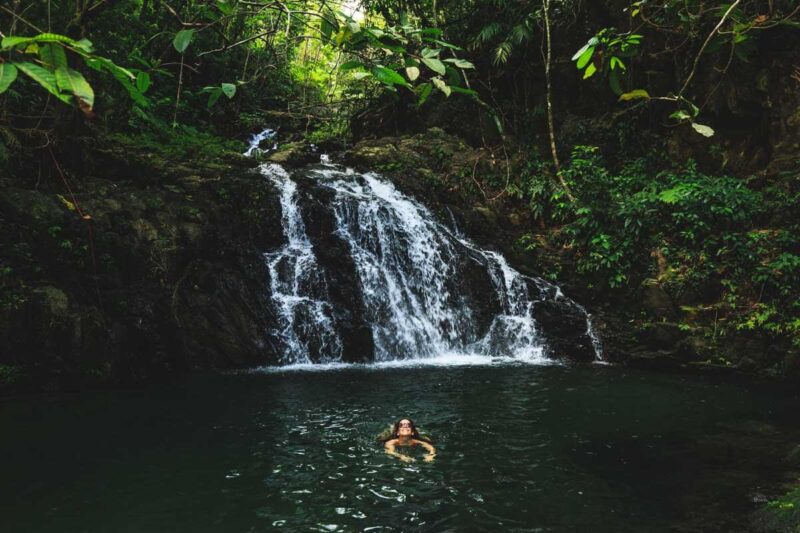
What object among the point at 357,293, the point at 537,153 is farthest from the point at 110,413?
the point at 537,153

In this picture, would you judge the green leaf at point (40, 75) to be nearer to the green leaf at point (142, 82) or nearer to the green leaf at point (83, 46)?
the green leaf at point (83, 46)

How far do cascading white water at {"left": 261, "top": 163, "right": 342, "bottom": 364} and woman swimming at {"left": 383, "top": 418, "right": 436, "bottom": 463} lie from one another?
19.1 ft

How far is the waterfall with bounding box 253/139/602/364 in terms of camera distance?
12453mm

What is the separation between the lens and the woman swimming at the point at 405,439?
6.38 meters

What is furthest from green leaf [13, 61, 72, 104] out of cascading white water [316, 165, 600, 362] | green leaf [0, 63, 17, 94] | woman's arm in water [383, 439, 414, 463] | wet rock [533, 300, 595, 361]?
wet rock [533, 300, 595, 361]

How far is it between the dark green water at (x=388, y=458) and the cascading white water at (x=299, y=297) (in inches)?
97.1

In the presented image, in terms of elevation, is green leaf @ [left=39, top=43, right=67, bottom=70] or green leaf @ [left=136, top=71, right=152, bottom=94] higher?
green leaf @ [left=136, top=71, right=152, bottom=94]

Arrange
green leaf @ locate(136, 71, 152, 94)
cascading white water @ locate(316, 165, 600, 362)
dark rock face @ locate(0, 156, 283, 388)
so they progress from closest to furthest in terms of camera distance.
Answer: green leaf @ locate(136, 71, 152, 94) < dark rock face @ locate(0, 156, 283, 388) < cascading white water @ locate(316, 165, 600, 362)

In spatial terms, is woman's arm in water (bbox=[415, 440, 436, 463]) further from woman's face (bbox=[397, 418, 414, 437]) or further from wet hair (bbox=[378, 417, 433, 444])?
woman's face (bbox=[397, 418, 414, 437])

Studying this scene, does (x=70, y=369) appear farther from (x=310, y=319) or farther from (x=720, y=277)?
(x=720, y=277)

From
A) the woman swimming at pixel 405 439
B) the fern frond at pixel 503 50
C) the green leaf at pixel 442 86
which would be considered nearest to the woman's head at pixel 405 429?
the woman swimming at pixel 405 439

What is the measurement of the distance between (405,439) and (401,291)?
7198 millimetres

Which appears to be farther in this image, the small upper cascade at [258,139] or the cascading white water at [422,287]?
the small upper cascade at [258,139]

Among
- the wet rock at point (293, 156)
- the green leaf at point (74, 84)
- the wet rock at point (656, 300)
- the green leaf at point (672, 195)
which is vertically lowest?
the wet rock at point (656, 300)
